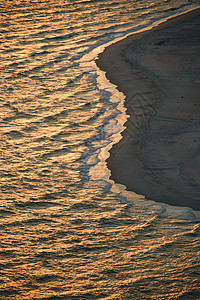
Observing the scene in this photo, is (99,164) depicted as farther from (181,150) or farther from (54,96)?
(54,96)

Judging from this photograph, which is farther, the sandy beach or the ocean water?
the sandy beach

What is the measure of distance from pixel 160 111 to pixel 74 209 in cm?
353

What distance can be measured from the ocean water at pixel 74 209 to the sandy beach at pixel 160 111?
27 centimetres

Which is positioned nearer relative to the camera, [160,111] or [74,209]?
[74,209]

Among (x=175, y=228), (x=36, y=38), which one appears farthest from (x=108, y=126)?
(x=36, y=38)

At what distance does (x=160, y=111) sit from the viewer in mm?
9250

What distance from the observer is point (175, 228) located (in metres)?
6.14

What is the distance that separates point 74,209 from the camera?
6590 mm

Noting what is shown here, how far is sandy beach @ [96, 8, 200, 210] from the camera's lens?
23.1 feet

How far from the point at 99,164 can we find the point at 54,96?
3304 millimetres

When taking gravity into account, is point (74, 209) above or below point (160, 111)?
below

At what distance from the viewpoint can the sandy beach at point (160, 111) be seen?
7.04 metres

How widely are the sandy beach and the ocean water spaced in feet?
0.89

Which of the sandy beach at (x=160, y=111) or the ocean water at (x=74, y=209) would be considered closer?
the ocean water at (x=74, y=209)
